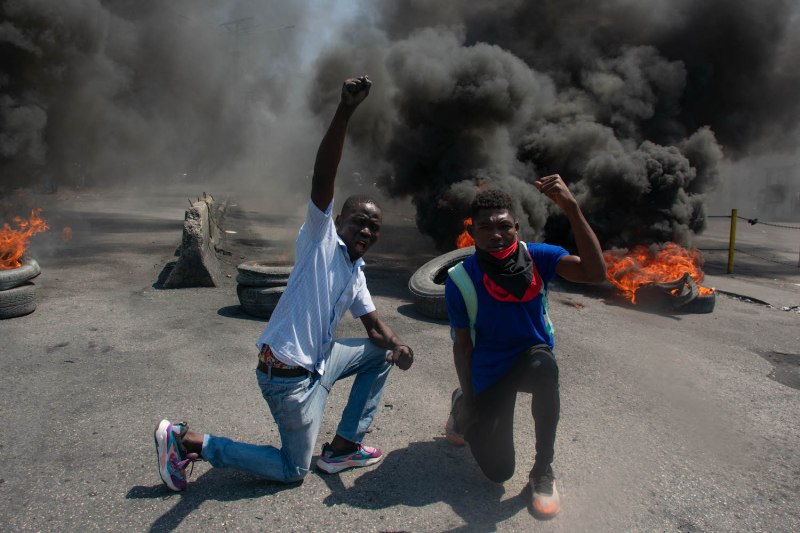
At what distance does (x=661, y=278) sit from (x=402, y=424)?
5.54m

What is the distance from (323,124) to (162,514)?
1732 centimetres

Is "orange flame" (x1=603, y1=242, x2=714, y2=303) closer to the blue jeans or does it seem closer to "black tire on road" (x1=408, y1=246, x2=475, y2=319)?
"black tire on road" (x1=408, y1=246, x2=475, y2=319)

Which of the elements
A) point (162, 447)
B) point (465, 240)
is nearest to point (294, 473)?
point (162, 447)

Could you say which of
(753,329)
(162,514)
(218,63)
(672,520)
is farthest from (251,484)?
(218,63)

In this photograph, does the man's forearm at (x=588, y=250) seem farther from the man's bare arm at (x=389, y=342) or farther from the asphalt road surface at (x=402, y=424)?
the asphalt road surface at (x=402, y=424)

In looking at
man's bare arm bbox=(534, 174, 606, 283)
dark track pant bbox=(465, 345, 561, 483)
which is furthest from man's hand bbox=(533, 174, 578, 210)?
dark track pant bbox=(465, 345, 561, 483)

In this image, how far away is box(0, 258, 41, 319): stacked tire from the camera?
5691 mm

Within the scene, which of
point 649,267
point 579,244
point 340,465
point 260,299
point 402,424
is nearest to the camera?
point 579,244

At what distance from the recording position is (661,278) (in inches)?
306

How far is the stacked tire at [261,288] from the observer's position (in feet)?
19.8

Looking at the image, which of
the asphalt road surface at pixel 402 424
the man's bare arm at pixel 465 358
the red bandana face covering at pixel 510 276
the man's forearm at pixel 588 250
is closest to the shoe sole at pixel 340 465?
the asphalt road surface at pixel 402 424

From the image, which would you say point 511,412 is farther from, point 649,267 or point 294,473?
point 649,267

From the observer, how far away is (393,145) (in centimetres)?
1495

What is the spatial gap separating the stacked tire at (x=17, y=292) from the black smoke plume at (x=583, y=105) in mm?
7197
